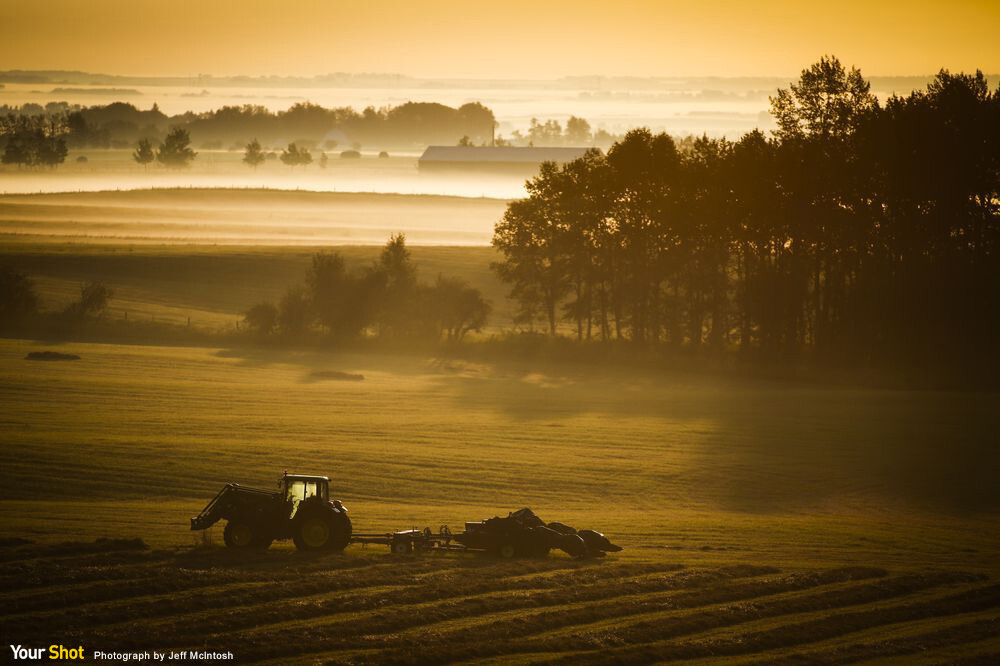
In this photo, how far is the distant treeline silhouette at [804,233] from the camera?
6956cm

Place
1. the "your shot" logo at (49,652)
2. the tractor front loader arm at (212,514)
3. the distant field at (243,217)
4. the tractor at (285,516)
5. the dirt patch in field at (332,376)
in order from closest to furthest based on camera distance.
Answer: the "your shot" logo at (49,652) < the tractor front loader arm at (212,514) < the tractor at (285,516) < the dirt patch in field at (332,376) < the distant field at (243,217)

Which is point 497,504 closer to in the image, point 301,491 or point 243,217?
point 301,491

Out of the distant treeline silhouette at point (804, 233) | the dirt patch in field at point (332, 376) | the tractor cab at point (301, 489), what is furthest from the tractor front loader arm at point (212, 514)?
the distant treeline silhouette at point (804, 233)

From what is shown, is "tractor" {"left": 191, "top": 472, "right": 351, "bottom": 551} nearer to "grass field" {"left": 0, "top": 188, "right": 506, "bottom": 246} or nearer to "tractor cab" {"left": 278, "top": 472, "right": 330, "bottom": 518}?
"tractor cab" {"left": 278, "top": 472, "right": 330, "bottom": 518}

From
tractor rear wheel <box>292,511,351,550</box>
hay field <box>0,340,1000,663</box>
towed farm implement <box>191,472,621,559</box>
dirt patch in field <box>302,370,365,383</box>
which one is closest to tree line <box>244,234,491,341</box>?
hay field <box>0,340,1000,663</box>

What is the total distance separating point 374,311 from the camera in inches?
2923

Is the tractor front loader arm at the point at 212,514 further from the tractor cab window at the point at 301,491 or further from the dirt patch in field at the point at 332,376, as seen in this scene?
the dirt patch in field at the point at 332,376

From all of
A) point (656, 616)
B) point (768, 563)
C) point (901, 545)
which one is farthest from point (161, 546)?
point (901, 545)

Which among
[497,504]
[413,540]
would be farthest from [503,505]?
[413,540]

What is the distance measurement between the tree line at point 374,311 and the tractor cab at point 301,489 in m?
43.8

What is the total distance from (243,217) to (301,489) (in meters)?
119

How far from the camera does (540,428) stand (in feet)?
167

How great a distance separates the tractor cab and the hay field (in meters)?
1.40

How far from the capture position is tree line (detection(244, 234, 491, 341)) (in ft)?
241
